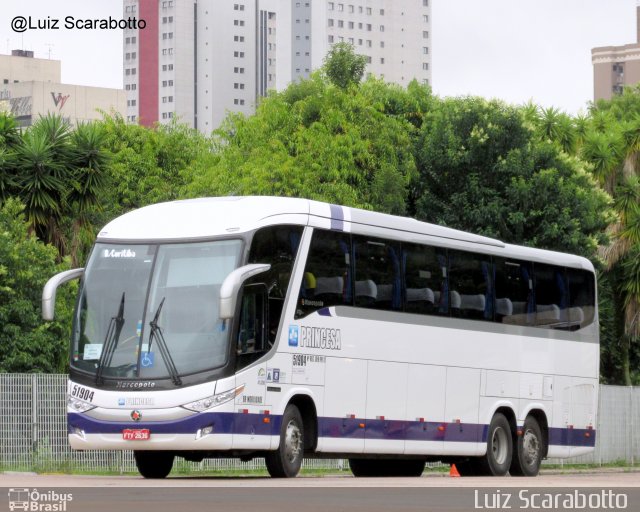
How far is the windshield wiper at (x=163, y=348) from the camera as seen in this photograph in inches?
760

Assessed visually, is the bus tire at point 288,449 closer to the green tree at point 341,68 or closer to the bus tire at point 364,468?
the bus tire at point 364,468

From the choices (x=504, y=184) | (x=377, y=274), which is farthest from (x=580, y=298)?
(x=504, y=184)

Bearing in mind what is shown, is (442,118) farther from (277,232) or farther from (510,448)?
(277,232)

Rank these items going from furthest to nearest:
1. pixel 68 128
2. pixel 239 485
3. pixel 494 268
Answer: pixel 68 128
pixel 494 268
pixel 239 485

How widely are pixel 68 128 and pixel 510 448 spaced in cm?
1548

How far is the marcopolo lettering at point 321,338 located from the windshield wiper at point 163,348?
2.05 metres

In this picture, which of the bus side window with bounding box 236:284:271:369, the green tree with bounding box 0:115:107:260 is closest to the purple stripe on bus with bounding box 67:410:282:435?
the bus side window with bounding box 236:284:271:369

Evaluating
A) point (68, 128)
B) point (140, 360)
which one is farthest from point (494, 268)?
point (68, 128)

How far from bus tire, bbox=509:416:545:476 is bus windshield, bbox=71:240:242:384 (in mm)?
8663

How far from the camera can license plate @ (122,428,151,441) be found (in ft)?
63.0

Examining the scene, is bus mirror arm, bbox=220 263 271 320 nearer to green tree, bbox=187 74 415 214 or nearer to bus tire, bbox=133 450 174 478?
bus tire, bbox=133 450 174 478

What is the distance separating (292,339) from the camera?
20438 mm

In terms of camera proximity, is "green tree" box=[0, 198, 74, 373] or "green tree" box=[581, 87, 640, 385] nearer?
"green tree" box=[0, 198, 74, 373]

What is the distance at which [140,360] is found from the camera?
A: 64.1 ft
